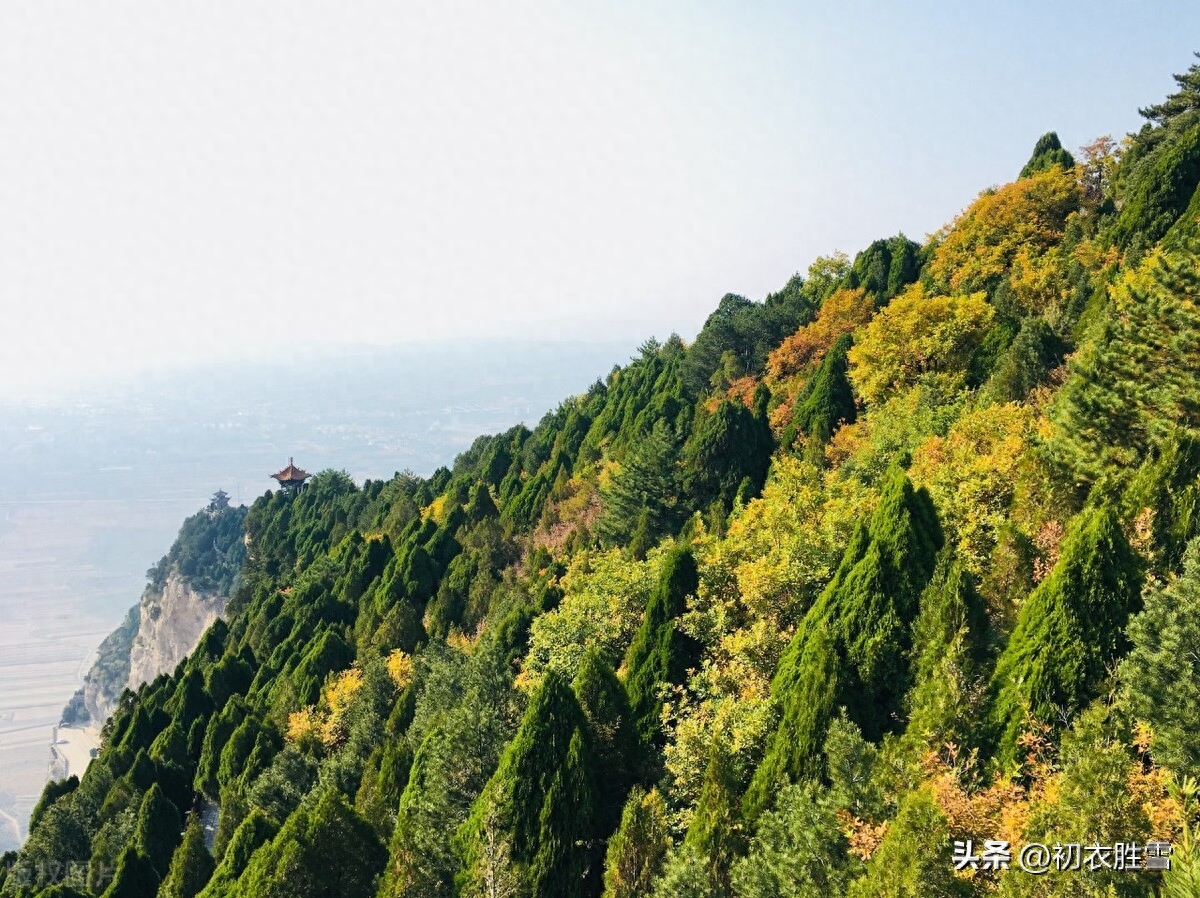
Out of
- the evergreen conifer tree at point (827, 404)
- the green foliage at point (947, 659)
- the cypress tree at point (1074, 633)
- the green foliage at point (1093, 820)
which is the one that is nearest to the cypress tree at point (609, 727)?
the green foliage at point (947, 659)

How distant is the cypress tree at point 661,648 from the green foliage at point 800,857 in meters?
7.03

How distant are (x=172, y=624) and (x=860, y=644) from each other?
113 metres

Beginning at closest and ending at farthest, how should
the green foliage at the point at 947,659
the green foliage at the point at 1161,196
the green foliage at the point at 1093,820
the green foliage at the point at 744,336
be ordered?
the green foliage at the point at 1093,820, the green foliage at the point at 947,659, the green foliage at the point at 1161,196, the green foliage at the point at 744,336

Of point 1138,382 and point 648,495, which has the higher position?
point 1138,382

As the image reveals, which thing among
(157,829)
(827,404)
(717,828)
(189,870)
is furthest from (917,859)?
(157,829)

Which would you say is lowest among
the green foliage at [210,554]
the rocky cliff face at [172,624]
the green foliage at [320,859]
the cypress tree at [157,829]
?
the rocky cliff face at [172,624]

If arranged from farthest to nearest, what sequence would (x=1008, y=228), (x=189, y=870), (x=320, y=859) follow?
(x=1008, y=228)
(x=189, y=870)
(x=320, y=859)

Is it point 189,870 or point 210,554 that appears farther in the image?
point 210,554

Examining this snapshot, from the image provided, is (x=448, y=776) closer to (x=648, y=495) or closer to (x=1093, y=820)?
(x=1093, y=820)

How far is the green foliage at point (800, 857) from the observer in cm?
1256

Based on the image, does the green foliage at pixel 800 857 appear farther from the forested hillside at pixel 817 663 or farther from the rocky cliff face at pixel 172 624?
the rocky cliff face at pixel 172 624

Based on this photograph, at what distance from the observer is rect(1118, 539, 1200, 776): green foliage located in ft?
37.4

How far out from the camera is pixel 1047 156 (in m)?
57.4

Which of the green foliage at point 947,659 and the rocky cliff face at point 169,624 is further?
the rocky cliff face at point 169,624
